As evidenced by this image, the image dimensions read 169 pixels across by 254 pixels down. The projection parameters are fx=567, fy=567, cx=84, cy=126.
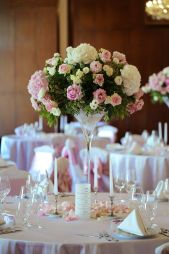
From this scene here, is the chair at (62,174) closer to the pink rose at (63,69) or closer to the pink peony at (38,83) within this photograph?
the pink peony at (38,83)

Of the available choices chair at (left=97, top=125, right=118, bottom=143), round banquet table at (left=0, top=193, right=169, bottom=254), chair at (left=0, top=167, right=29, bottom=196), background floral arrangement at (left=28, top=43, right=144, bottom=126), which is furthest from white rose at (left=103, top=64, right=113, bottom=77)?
chair at (left=97, top=125, right=118, bottom=143)

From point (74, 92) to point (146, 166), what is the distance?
3.30 metres

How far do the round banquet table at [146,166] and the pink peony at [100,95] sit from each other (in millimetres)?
3135

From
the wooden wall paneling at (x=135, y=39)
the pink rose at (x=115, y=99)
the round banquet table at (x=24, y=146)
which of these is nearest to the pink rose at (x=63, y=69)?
the pink rose at (x=115, y=99)

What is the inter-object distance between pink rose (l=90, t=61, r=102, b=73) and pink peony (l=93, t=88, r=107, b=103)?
0.41 feet

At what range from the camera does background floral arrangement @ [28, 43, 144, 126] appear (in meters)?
3.44

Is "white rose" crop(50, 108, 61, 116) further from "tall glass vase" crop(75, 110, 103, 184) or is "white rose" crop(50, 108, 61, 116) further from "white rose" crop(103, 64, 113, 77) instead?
"white rose" crop(103, 64, 113, 77)

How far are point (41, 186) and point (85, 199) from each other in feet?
1.11

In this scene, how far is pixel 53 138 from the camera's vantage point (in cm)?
930

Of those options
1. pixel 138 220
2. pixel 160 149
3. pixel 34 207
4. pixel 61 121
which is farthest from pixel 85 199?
pixel 61 121

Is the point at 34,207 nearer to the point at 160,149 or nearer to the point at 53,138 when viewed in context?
the point at 160,149

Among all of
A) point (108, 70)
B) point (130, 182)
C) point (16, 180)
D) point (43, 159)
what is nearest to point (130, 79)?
point (108, 70)

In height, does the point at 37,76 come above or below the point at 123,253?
above

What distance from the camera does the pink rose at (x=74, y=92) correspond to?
11.2 ft
